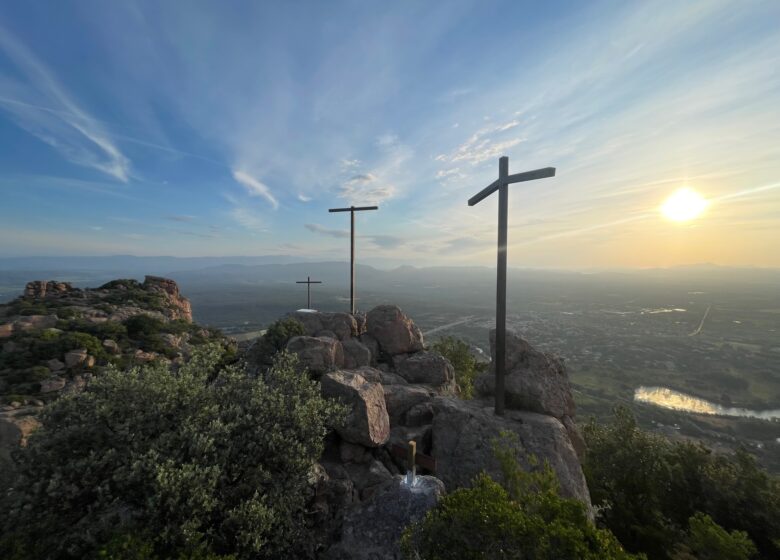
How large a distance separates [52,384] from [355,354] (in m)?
28.1

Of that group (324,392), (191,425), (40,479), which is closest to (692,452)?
(324,392)

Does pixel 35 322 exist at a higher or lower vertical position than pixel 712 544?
higher

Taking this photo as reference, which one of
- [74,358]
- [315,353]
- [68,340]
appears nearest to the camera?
[315,353]

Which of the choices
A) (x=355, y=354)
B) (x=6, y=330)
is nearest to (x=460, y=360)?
(x=355, y=354)

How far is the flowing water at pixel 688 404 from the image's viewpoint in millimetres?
120938

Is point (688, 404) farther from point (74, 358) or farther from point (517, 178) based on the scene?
point (74, 358)

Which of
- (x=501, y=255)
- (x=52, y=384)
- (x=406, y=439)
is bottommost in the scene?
(x=52, y=384)

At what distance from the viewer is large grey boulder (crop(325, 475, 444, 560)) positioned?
9.11 meters

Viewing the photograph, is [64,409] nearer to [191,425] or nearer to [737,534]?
[191,425]

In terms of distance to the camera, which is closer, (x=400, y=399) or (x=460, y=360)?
(x=400, y=399)

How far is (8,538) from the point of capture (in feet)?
23.5

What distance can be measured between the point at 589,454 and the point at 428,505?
12.2 meters

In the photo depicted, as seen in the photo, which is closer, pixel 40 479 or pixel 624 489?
pixel 40 479

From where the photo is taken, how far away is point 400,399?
691 inches
